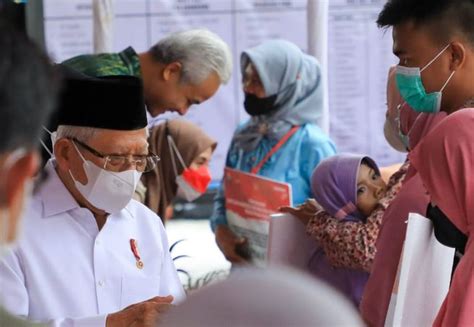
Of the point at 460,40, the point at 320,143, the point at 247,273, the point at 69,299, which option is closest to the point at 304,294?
the point at 247,273

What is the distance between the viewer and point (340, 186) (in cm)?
342

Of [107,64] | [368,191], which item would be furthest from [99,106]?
[368,191]

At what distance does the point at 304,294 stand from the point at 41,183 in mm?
474

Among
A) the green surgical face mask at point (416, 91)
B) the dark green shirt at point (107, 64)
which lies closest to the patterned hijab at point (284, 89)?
the dark green shirt at point (107, 64)

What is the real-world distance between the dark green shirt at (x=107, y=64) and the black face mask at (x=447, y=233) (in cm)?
119

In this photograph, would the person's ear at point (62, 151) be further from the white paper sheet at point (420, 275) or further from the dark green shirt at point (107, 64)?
the white paper sheet at point (420, 275)

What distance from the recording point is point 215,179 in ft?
16.9

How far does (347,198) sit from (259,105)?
1.08 meters

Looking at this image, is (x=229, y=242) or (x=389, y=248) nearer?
(x=389, y=248)

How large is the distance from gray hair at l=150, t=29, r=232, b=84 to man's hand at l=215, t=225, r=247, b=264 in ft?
2.10

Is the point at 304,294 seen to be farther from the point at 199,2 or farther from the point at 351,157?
the point at 199,2

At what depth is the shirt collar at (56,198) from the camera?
96.6 inches

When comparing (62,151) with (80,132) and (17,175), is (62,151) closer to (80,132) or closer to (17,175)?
(80,132)

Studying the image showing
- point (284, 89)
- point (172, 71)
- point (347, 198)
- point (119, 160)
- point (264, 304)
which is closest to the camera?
point (264, 304)
